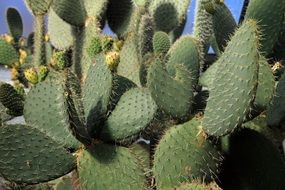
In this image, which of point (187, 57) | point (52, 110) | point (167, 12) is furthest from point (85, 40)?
point (52, 110)

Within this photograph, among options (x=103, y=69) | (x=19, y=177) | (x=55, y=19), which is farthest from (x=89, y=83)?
(x=55, y=19)

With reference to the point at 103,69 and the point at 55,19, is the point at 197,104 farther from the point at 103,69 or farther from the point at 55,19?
the point at 55,19

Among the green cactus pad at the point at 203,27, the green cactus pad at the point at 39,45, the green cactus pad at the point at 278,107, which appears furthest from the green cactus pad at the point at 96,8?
the green cactus pad at the point at 278,107

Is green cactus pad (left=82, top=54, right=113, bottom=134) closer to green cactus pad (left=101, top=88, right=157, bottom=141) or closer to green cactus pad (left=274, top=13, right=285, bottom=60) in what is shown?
green cactus pad (left=101, top=88, right=157, bottom=141)

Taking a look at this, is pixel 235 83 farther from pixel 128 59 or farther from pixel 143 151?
pixel 128 59

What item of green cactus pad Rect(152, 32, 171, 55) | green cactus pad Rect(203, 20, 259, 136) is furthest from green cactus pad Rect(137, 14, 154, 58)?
green cactus pad Rect(203, 20, 259, 136)
